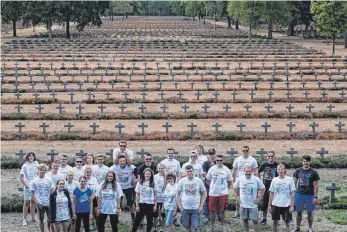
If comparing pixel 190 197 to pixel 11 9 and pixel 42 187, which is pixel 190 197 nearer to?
pixel 42 187

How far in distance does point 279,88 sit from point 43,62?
22.4 meters

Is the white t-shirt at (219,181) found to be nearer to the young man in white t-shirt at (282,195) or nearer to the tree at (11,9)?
the young man in white t-shirt at (282,195)

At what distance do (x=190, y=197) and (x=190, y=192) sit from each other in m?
0.10

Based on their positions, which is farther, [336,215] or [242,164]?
[336,215]

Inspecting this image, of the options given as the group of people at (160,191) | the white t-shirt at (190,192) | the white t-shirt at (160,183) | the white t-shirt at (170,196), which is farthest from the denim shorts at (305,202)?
the white t-shirt at (160,183)

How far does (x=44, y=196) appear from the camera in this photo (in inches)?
526

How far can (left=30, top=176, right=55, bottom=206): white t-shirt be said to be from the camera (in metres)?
13.2

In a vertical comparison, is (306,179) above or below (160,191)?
above

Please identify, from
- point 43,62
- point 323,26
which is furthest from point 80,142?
point 323,26

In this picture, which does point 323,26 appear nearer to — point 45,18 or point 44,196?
point 45,18

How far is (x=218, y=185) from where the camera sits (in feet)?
44.9

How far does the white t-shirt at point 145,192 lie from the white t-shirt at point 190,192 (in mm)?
633

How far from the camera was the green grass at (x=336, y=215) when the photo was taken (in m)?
15.1

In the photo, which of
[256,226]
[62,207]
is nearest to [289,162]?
[256,226]
